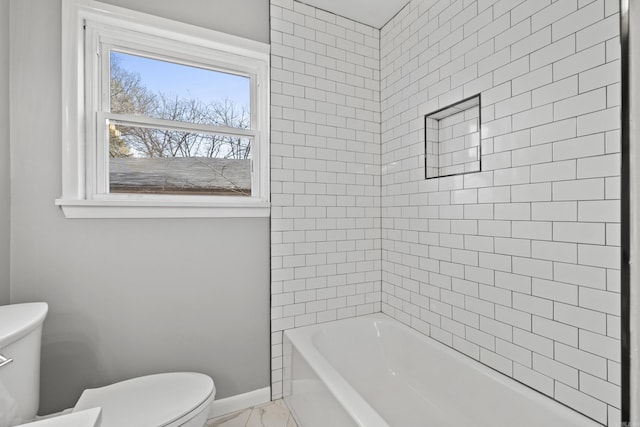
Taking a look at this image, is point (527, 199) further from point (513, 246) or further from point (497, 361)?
point (497, 361)

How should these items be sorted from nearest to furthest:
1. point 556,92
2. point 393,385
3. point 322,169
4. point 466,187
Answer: point 556,92
point 466,187
point 393,385
point 322,169

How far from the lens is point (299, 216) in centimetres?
205

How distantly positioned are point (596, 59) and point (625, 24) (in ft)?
3.08

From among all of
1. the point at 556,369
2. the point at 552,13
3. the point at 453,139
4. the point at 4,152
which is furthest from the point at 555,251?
the point at 4,152

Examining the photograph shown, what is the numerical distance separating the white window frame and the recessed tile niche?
3.44 feet

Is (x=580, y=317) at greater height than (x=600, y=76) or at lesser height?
lesser

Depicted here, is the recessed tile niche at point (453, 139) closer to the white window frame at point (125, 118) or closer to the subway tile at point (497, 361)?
the subway tile at point (497, 361)

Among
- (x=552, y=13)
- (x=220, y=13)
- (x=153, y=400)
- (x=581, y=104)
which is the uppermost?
(x=220, y=13)

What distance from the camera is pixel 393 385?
6.29ft

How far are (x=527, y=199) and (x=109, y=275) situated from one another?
2069 mm

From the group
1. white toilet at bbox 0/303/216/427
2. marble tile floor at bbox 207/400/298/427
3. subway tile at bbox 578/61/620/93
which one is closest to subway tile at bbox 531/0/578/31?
subway tile at bbox 578/61/620/93

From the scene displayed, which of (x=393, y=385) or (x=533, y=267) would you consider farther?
(x=393, y=385)

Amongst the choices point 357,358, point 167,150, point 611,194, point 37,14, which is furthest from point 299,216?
point 37,14

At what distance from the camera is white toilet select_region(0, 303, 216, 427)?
3.51 feet
